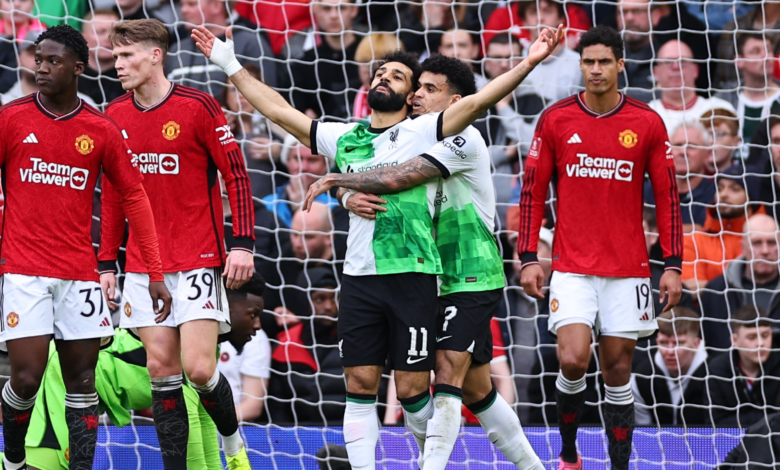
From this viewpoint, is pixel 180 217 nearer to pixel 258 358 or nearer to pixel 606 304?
pixel 258 358

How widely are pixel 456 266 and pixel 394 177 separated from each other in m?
0.60

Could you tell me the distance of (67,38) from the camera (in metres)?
5.10

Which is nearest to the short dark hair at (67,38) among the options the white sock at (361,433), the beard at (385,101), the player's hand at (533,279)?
the beard at (385,101)

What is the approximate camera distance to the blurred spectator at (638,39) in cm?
811

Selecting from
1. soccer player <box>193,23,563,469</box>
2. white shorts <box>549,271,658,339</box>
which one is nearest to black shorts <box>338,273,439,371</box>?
soccer player <box>193,23,563,469</box>

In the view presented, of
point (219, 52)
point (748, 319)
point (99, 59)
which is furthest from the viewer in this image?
point (99, 59)

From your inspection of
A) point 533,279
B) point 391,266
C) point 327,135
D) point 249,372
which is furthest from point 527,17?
point 391,266

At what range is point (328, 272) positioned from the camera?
770cm

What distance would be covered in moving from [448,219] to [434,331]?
24.5 inches

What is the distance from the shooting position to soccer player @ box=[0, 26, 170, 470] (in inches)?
195

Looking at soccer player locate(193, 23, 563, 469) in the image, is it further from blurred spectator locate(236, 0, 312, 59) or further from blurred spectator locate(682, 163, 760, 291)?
blurred spectator locate(236, 0, 312, 59)

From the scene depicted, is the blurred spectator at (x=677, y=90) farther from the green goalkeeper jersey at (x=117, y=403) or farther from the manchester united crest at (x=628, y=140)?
the green goalkeeper jersey at (x=117, y=403)

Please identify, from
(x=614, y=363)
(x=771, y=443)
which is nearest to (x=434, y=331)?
(x=614, y=363)

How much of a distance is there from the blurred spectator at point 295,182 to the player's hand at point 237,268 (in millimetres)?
2298
